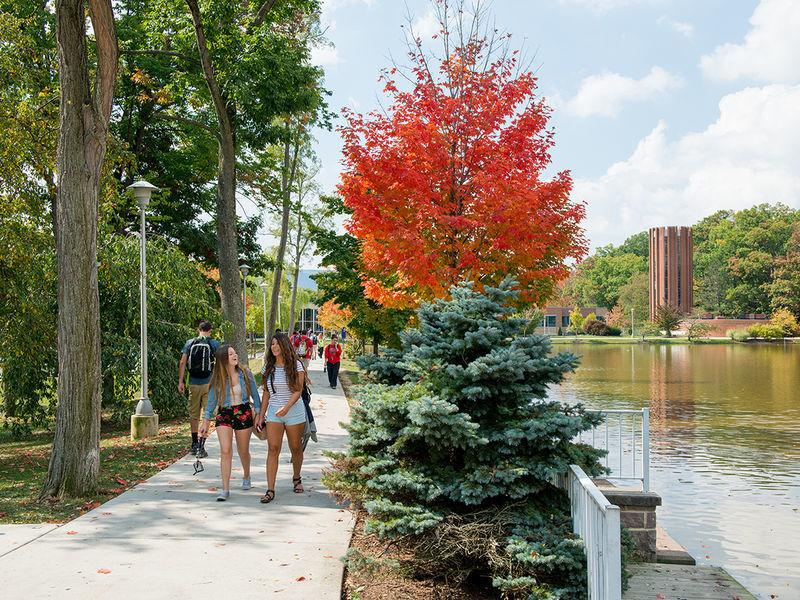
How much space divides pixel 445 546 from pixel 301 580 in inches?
43.8

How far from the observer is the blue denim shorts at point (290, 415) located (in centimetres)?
827

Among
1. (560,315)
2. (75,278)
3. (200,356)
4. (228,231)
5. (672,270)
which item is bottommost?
(200,356)

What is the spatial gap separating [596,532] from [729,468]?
10.1m

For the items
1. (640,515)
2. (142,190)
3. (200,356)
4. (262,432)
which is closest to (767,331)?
(142,190)

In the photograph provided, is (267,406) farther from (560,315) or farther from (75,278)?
(560,315)

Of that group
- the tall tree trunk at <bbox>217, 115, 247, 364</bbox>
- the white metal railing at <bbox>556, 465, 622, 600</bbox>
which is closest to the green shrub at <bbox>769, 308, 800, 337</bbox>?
the tall tree trunk at <bbox>217, 115, 247, 364</bbox>

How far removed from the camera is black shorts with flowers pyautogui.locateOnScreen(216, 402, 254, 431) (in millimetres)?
8406

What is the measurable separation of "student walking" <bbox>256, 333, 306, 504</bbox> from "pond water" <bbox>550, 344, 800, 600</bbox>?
10.5 ft

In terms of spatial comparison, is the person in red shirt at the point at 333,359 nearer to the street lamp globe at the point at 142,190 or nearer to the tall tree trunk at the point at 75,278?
the street lamp globe at the point at 142,190

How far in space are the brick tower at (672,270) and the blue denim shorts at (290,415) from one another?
4032 inches

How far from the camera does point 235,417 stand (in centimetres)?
848

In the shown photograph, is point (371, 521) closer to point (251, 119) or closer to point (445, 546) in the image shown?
point (445, 546)

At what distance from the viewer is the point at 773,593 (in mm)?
7645

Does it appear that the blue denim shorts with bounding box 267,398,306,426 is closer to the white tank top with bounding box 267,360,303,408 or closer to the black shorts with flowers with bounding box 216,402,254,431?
the white tank top with bounding box 267,360,303,408
